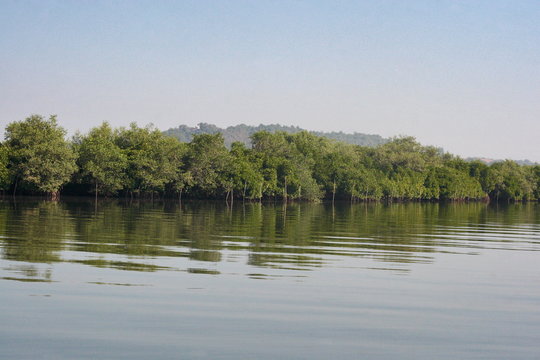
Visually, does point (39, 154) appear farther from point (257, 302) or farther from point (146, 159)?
point (257, 302)

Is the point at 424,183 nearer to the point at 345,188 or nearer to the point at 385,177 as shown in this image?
the point at 385,177

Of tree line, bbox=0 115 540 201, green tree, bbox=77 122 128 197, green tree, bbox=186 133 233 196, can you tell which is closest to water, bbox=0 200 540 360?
tree line, bbox=0 115 540 201

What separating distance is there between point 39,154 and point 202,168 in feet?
84.9

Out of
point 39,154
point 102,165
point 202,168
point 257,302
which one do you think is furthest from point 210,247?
point 202,168

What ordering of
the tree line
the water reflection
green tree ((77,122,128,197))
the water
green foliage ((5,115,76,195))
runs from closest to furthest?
the water, the water reflection, green foliage ((5,115,76,195)), the tree line, green tree ((77,122,128,197))

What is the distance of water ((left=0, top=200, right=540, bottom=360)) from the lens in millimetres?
9438

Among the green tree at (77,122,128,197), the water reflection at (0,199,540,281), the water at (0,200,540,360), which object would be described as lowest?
the water at (0,200,540,360)

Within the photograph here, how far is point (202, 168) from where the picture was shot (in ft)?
319

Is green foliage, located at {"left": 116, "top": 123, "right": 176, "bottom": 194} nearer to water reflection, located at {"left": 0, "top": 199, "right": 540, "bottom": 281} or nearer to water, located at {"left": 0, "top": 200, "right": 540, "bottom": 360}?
water reflection, located at {"left": 0, "top": 199, "right": 540, "bottom": 281}

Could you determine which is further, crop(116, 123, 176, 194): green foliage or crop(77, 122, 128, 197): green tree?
crop(116, 123, 176, 194): green foliage

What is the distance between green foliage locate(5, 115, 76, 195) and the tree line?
124 mm

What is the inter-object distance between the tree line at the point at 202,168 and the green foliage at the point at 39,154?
0.41 feet

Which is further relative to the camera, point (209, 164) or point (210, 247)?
point (209, 164)

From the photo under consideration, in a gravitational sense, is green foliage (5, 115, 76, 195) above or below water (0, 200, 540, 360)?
above
